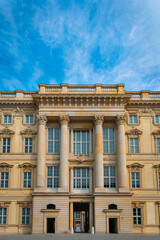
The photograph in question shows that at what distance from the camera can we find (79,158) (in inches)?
1684

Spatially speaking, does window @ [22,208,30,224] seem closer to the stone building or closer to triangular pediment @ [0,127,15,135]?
the stone building

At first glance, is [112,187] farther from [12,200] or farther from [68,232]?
[12,200]

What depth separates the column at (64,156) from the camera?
133 ft

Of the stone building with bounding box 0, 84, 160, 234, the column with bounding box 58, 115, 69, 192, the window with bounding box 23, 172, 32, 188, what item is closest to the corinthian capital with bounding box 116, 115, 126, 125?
the stone building with bounding box 0, 84, 160, 234

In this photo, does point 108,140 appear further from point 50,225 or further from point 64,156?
point 50,225

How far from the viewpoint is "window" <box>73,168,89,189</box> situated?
139ft

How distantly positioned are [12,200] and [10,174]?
11.0 feet

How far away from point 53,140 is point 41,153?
115 inches

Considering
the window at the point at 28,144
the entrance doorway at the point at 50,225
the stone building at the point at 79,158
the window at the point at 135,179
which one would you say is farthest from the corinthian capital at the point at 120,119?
the entrance doorway at the point at 50,225

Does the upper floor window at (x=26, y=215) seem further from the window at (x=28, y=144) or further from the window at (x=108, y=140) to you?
the window at (x=108, y=140)

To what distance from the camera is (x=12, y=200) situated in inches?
1629

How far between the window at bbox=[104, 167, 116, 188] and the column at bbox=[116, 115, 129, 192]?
103 centimetres

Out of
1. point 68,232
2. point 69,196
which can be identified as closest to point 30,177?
point 69,196

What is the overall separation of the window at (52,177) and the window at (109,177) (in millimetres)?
6400
